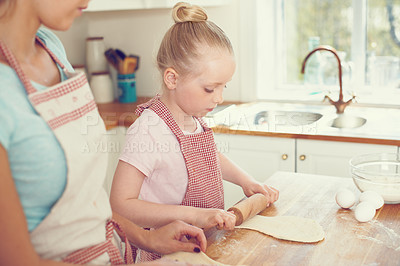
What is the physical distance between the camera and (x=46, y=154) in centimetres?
75

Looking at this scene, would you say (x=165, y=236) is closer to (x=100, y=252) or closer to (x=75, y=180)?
(x=100, y=252)

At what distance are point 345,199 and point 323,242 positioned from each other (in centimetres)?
23

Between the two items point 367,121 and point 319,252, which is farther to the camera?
point 367,121

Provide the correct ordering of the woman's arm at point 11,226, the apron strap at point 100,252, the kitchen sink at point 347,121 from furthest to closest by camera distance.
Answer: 1. the kitchen sink at point 347,121
2. the apron strap at point 100,252
3. the woman's arm at point 11,226

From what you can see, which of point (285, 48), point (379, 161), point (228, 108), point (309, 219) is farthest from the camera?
point (285, 48)

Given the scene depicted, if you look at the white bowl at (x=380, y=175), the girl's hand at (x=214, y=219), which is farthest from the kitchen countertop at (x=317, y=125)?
the girl's hand at (x=214, y=219)

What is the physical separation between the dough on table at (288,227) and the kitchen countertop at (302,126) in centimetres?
92

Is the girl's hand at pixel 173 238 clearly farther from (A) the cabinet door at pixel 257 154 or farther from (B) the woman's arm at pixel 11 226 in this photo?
(A) the cabinet door at pixel 257 154

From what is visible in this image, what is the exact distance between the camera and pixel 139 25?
3.00 metres

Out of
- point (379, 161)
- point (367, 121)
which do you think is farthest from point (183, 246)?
point (367, 121)

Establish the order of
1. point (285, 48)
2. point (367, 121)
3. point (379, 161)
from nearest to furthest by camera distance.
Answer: point (379, 161) → point (367, 121) → point (285, 48)

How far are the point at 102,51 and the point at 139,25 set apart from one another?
0.29m

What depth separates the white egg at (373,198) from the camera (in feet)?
4.18

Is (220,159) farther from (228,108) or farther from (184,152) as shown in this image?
(228,108)
